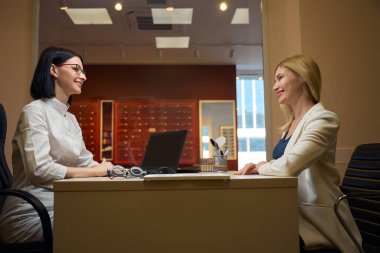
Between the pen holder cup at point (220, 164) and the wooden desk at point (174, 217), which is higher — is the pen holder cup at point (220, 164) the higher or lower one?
the higher one

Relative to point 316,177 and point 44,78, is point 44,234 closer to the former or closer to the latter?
point 44,78

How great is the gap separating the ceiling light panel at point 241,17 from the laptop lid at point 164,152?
2.54m

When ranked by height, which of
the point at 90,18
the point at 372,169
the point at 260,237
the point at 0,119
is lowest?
the point at 260,237

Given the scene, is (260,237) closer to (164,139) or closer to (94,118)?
(164,139)

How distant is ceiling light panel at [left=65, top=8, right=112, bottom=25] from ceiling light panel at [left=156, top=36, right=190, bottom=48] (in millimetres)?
648

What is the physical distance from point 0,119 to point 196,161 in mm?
2825

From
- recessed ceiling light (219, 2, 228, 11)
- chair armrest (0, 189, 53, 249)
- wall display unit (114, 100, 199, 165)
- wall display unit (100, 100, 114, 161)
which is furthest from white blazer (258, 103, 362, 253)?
wall display unit (100, 100, 114, 161)

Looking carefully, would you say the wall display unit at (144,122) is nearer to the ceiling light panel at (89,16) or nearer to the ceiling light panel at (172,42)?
the ceiling light panel at (172,42)

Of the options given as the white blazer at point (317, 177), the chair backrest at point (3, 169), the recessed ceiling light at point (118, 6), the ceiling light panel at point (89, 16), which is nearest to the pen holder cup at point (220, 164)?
the white blazer at point (317, 177)

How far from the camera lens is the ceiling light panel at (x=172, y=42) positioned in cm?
430

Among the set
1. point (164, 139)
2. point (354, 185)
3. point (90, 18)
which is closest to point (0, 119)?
point (164, 139)

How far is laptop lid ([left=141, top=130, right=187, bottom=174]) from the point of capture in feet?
4.76

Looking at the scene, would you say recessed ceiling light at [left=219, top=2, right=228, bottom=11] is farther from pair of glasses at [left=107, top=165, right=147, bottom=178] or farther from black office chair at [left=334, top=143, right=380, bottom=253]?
pair of glasses at [left=107, top=165, right=147, bottom=178]

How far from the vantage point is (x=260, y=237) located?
1.07m
